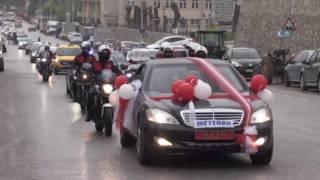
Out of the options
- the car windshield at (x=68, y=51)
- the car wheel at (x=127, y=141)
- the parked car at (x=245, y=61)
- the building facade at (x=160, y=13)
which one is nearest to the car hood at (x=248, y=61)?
the parked car at (x=245, y=61)

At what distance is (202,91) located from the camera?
11.0m

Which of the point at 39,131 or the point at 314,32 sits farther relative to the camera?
the point at 314,32

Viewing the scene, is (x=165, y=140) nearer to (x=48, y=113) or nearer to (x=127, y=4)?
(x=48, y=113)

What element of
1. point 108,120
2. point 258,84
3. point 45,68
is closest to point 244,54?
point 45,68

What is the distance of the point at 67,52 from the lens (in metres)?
45.2

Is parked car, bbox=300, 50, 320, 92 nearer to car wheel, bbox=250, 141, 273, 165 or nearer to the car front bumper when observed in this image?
car wheel, bbox=250, 141, 273, 165

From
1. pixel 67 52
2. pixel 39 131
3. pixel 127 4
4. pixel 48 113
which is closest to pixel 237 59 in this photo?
pixel 67 52

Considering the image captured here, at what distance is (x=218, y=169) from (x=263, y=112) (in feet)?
3.25

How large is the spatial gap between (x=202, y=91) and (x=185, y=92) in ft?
0.89

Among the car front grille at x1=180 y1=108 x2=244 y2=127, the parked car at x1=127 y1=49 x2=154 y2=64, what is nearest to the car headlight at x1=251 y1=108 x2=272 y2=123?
the car front grille at x1=180 y1=108 x2=244 y2=127

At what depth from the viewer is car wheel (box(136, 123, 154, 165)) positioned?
11.1 m

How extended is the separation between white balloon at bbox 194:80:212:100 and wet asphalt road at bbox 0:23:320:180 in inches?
38.5

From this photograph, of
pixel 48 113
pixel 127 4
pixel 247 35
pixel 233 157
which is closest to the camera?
pixel 233 157

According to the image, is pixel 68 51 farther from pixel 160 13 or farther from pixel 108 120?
pixel 160 13
